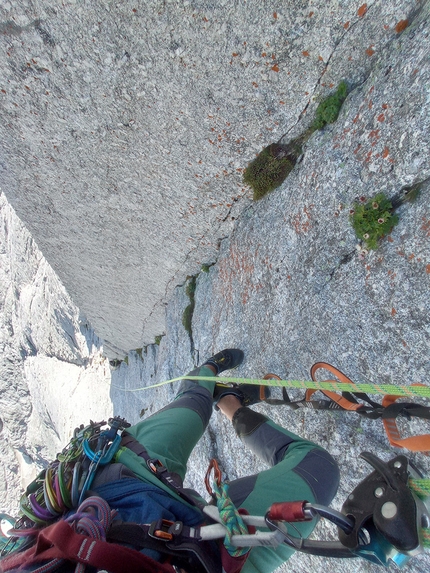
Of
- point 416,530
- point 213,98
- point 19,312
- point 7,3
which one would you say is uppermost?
point 19,312

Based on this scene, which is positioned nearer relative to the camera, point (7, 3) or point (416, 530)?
point (416, 530)

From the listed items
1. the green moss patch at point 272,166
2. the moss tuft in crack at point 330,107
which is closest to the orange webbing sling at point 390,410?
the green moss patch at point 272,166

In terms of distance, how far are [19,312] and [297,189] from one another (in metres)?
10.7

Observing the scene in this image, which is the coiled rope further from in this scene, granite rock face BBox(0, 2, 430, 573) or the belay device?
granite rock face BBox(0, 2, 430, 573)

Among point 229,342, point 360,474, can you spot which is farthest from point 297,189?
point 360,474

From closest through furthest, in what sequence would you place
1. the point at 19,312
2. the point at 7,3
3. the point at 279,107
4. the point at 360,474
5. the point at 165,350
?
the point at 7,3 < the point at 360,474 < the point at 279,107 < the point at 165,350 < the point at 19,312

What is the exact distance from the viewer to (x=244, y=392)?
11.2 ft

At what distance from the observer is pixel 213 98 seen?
2607 mm

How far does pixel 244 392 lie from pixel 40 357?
386 inches

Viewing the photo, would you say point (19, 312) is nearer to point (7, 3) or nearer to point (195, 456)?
point (195, 456)

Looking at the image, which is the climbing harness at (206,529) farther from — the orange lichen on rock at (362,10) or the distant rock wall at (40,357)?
the distant rock wall at (40,357)

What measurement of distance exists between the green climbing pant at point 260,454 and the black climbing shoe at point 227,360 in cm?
46

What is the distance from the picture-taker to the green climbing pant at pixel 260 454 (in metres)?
1.86

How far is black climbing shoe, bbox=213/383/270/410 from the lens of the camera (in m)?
3.33
